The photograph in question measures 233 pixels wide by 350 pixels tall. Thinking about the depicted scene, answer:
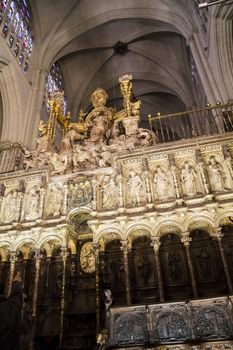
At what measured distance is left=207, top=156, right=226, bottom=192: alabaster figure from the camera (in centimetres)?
784

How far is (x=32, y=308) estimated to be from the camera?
7.40 m

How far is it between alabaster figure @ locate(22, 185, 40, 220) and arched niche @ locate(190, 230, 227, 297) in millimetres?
4507

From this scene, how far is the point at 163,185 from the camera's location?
8.30m

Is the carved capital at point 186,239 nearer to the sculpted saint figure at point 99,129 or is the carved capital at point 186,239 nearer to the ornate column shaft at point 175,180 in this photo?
the ornate column shaft at point 175,180

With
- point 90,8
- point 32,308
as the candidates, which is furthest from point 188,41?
point 32,308

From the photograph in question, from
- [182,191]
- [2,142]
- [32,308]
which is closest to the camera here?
[32,308]

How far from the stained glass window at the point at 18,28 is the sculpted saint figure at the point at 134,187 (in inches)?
434

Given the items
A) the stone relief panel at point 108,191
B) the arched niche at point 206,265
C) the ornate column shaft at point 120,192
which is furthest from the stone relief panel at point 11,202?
the arched niche at point 206,265

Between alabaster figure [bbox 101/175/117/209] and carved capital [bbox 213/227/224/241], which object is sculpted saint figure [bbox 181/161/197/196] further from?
alabaster figure [bbox 101/175/117/209]

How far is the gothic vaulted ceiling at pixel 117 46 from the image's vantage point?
18.4 meters

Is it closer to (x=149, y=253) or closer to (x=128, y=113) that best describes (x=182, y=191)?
(x=149, y=253)

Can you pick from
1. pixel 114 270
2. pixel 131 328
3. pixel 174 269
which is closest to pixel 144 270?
pixel 174 269

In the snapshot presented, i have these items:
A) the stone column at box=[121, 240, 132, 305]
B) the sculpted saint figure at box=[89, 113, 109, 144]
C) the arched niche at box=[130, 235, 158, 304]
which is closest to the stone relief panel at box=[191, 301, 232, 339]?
the stone column at box=[121, 240, 132, 305]

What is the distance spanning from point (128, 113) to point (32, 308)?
6.77 m
